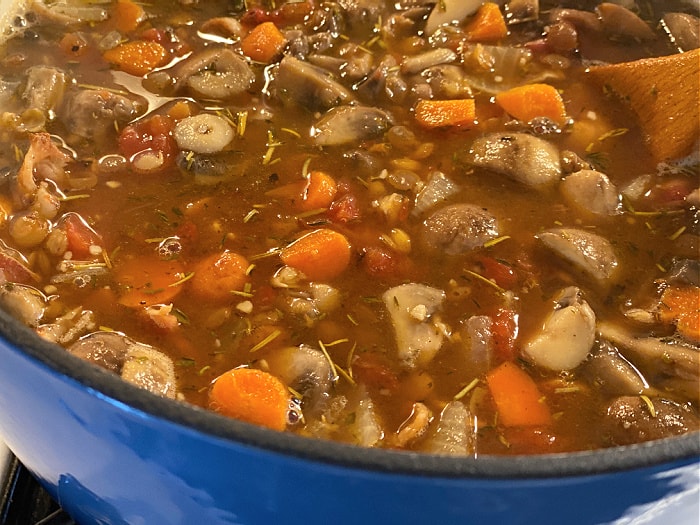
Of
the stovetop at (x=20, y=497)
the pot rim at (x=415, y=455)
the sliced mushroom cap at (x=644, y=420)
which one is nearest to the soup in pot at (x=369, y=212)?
the sliced mushroom cap at (x=644, y=420)

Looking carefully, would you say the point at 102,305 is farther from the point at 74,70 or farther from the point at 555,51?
the point at 555,51

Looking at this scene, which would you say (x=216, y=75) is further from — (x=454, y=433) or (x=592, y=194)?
(x=454, y=433)

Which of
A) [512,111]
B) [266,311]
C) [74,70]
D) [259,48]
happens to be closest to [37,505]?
[266,311]

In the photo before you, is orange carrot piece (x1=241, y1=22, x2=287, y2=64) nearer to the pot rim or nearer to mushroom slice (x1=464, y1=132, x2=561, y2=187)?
mushroom slice (x1=464, y1=132, x2=561, y2=187)

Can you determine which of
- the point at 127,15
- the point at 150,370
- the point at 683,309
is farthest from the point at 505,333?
the point at 127,15

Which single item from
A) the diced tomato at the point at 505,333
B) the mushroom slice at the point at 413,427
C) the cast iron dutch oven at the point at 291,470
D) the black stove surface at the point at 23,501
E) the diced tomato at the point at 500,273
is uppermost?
the cast iron dutch oven at the point at 291,470

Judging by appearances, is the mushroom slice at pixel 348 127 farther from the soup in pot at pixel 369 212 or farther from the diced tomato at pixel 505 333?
the diced tomato at pixel 505 333
